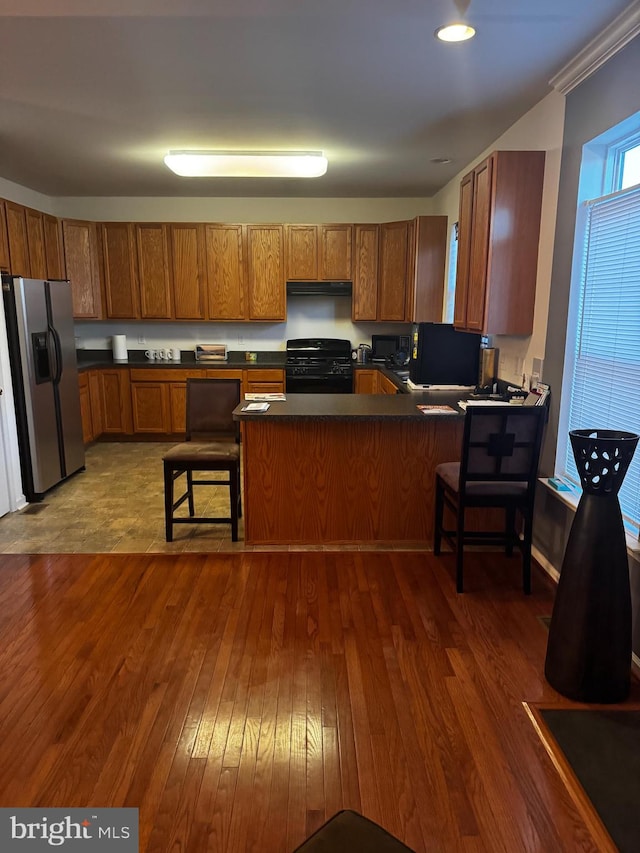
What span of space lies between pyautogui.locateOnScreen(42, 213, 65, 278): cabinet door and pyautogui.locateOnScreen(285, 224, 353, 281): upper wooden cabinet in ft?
7.57

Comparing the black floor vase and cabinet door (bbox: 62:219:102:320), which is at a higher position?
cabinet door (bbox: 62:219:102:320)

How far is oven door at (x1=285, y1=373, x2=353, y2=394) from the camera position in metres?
5.96

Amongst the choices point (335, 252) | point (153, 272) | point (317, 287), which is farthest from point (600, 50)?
point (153, 272)

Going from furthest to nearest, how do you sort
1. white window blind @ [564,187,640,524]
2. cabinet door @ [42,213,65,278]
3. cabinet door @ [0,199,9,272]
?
cabinet door @ [42,213,65,278]
cabinet door @ [0,199,9,272]
white window blind @ [564,187,640,524]

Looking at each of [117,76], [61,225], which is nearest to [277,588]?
[117,76]

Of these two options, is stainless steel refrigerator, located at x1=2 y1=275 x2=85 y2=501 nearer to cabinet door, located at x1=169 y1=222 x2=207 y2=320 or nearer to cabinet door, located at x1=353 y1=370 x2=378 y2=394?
cabinet door, located at x1=169 y1=222 x2=207 y2=320

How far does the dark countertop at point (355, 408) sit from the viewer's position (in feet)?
10.7

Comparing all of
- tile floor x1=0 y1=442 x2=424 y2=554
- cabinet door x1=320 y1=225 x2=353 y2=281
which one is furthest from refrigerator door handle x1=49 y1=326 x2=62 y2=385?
cabinet door x1=320 y1=225 x2=353 y2=281

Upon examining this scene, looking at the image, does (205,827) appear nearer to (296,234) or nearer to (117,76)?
(117,76)

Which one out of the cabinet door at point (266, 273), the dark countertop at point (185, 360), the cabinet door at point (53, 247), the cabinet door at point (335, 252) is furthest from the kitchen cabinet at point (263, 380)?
the cabinet door at point (53, 247)

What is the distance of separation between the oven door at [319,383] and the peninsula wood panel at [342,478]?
261cm

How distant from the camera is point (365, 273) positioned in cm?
598

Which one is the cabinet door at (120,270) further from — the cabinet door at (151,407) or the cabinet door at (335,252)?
the cabinet door at (335,252)

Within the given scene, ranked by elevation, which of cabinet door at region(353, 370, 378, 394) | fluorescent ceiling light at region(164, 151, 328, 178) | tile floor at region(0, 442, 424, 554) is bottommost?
tile floor at region(0, 442, 424, 554)
